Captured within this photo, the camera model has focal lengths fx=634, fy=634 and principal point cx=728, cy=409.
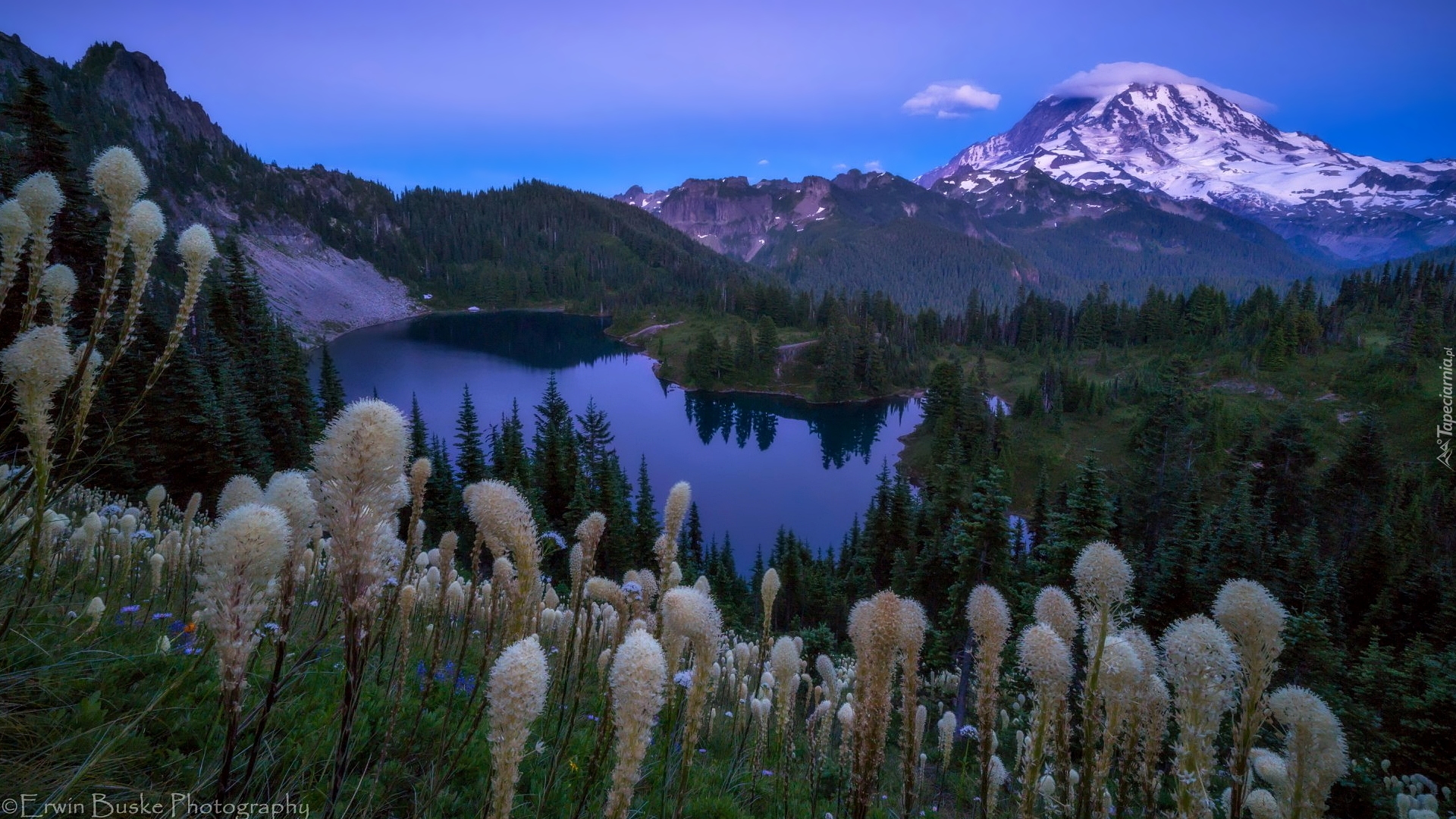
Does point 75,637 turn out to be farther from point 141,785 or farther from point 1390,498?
point 1390,498

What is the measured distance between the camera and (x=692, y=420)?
8706cm

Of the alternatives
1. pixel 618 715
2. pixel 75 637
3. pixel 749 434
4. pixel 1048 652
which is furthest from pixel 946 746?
pixel 749 434

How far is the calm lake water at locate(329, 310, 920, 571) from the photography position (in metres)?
58.7

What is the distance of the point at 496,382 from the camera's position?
96.1 metres

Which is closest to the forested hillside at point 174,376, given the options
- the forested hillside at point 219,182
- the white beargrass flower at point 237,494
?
the white beargrass flower at point 237,494

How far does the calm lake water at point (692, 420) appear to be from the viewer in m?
58.7

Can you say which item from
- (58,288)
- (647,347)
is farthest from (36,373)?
(647,347)

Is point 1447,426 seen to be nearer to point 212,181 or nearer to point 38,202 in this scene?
point 38,202

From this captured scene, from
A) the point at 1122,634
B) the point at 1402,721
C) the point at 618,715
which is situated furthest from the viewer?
the point at 1402,721

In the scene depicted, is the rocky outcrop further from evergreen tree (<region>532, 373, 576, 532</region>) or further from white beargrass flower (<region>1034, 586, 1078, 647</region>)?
white beargrass flower (<region>1034, 586, 1078, 647</region>)

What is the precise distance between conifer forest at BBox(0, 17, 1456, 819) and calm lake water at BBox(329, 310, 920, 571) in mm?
10294

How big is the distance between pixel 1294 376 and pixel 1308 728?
102 metres

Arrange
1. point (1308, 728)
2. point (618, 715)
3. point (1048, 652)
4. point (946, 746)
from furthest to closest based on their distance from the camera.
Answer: point (946, 746) → point (1048, 652) → point (1308, 728) → point (618, 715)

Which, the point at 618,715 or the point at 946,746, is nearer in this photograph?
the point at 618,715
